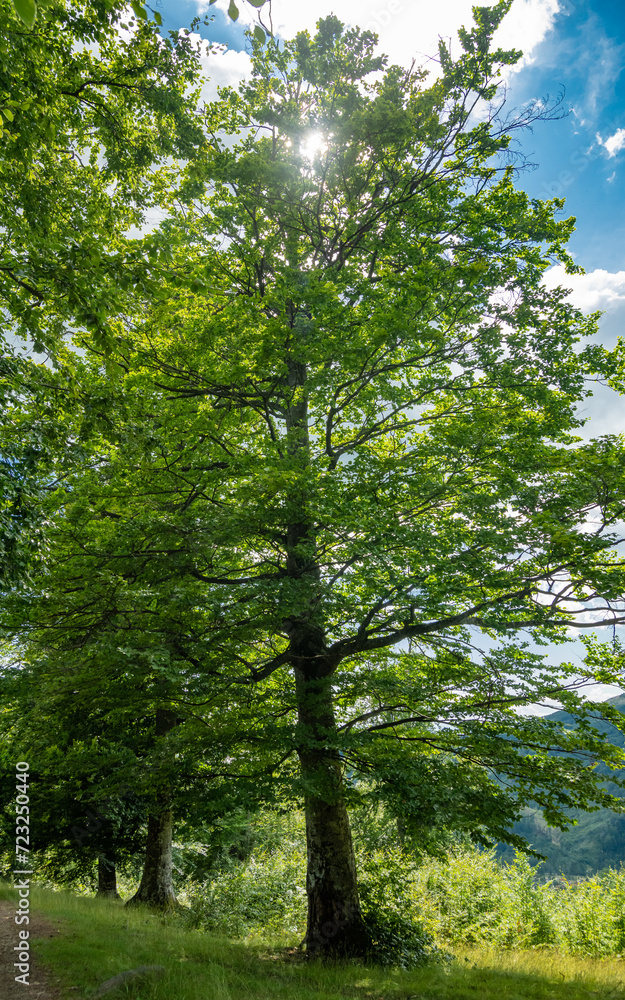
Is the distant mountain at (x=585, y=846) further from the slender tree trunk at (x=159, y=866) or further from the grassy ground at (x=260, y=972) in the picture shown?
the grassy ground at (x=260, y=972)

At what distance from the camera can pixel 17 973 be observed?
257 inches

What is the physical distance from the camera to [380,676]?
8320mm

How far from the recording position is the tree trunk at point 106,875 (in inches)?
573

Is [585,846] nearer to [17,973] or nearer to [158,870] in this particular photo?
[158,870]

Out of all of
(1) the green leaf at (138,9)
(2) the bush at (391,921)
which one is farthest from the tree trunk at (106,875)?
(1) the green leaf at (138,9)

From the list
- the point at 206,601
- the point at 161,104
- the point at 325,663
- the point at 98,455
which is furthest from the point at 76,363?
the point at 325,663

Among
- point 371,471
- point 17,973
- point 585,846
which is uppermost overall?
point 371,471

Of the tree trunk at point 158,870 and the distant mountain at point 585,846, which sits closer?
the tree trunk at point 158,870

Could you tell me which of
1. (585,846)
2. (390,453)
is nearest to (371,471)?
(390,453)

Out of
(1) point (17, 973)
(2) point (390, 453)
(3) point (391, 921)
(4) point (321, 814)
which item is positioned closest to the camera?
(1) point (17, 973)

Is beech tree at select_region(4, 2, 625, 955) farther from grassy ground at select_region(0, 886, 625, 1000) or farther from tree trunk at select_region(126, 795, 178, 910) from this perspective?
tree trunk at select_region(126, 795, 178, 910)

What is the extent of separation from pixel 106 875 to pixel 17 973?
1064cm

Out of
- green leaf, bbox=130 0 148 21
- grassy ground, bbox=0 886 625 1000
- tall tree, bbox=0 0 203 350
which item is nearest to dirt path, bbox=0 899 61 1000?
grassy ground, bbox=0 886 625 1000

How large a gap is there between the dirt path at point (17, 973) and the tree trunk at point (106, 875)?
19.9ft
